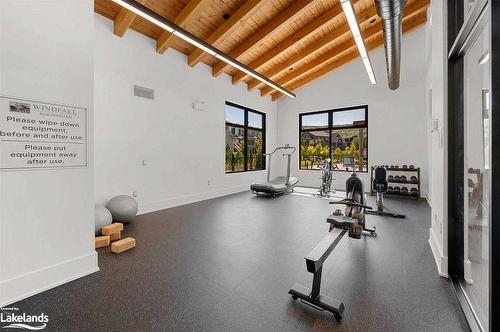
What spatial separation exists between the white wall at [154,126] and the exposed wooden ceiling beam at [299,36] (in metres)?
1.28

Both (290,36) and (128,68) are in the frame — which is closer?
(128,68)

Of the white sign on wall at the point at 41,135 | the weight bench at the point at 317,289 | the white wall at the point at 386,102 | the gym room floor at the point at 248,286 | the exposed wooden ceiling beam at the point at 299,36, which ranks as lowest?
the gym room floor at the point at 248,286

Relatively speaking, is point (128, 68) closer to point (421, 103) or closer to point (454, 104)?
point (454, 104)

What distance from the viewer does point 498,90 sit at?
1.24 meters

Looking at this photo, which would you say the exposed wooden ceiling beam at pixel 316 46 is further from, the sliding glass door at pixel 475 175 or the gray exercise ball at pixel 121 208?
the gray exercise ball at pixel 121 208

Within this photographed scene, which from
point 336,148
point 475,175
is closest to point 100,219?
point 475,175

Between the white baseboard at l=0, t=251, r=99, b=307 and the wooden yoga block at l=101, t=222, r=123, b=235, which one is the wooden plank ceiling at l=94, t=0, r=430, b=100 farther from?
the white baseboard at l=0, t=251, r=99, b=307

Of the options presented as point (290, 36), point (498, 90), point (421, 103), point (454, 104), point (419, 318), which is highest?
point (290, 36)

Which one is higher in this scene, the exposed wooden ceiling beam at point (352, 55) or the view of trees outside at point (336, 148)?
the exposed wooden ceiling beam at point (352, 55)

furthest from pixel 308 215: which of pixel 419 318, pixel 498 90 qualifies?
pixel 498 90

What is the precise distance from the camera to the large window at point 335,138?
26.3 feet

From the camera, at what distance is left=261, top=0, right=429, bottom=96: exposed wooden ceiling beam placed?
558cm

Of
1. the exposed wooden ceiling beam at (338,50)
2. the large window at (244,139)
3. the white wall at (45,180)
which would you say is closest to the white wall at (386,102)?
the exposed wooden ceiling beam at (338,50)

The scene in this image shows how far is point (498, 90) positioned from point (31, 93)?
3.48 m
